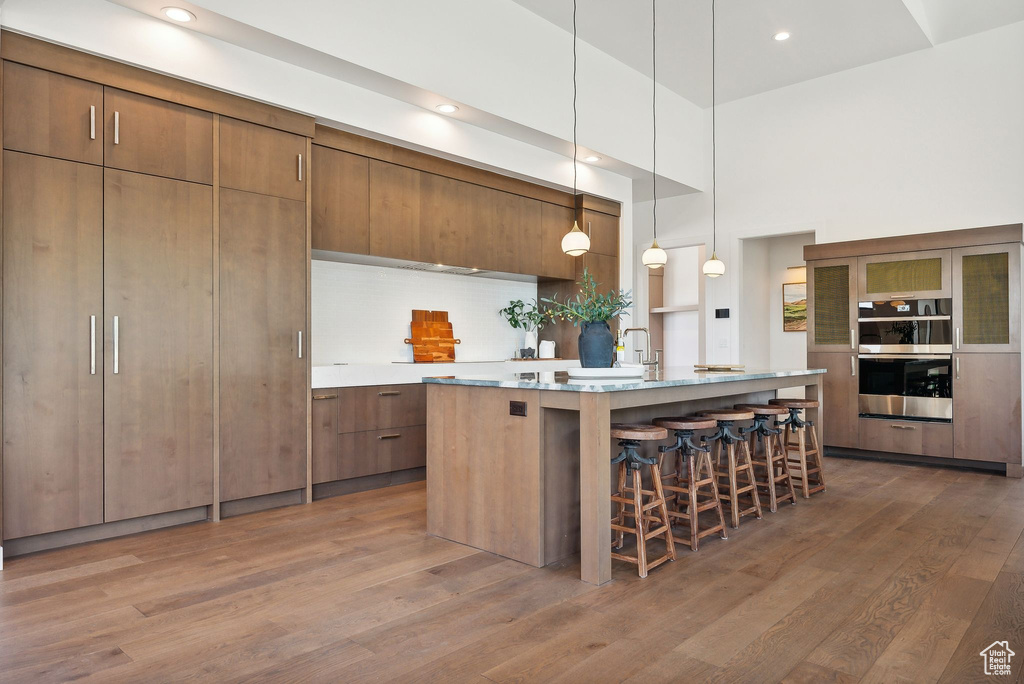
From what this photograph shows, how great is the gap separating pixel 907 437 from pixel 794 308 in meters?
2.38

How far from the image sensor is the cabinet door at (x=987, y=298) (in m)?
5.09

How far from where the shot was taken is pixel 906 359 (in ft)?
18.2

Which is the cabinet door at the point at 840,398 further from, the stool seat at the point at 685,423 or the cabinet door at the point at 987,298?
the stool seat at the point at 685,423

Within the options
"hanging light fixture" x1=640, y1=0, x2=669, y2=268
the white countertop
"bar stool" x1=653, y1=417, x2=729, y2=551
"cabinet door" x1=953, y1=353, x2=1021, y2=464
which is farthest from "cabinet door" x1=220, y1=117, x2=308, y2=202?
Result: "cabinet door" x1=953, y1=353, x2=1021, y2=464

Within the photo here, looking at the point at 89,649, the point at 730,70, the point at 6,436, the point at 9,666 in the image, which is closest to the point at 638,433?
the point at 89,649

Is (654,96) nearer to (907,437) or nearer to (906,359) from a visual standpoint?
(906,359)

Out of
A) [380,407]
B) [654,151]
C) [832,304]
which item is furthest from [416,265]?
[832,304]

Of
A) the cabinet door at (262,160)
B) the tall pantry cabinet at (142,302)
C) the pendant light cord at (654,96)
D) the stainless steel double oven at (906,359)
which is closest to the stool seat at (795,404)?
the stainless steel double oven at (906,359)

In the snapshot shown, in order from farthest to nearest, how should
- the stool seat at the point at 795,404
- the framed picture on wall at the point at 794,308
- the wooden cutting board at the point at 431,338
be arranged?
the framed picture on wall at the point at 794,308, the wooden cutting board at the point at 431,338, the stool seat at the point at 795,404

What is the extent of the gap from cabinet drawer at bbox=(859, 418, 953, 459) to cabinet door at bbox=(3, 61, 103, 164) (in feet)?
19.9

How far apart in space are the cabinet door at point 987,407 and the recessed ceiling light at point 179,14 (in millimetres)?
5960

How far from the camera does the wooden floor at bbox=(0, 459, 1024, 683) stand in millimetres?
2008

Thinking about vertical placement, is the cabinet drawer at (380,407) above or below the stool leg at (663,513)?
above

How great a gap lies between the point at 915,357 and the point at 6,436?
6289 millimetres
